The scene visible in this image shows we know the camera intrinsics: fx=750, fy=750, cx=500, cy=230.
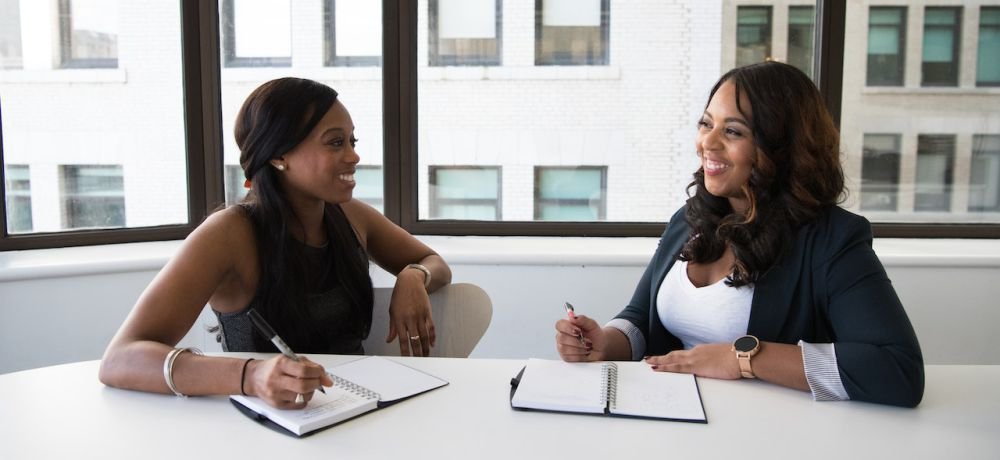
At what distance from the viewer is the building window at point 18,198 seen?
289 centimetres

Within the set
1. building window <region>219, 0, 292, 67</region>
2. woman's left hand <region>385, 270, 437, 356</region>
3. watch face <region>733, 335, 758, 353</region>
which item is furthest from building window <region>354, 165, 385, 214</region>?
watch face <region>733, 335, 758, 353</region>

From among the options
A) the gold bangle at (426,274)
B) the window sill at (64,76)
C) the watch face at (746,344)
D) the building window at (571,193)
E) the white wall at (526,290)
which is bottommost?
the white wall at (526,290)

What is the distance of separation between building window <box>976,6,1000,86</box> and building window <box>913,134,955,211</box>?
299 millimetres

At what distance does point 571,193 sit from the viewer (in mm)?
3414

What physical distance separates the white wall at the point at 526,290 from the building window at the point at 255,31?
0.87 m

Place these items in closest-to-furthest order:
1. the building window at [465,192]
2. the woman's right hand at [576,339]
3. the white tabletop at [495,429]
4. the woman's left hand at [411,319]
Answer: the white tabletop at [495,429] → the woman's right hand at [576,339] → the woman's left hand at [411,319] → the building window at [465,192]

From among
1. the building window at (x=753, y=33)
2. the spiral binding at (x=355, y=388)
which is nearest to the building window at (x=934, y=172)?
the building window at (x=753, y=33)

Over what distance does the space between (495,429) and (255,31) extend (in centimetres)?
259

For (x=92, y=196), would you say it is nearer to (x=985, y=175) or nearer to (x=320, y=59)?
(x=320, y=59)

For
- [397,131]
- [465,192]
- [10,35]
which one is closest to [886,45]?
[465,192]

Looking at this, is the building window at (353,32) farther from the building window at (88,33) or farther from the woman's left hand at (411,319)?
the woman's left hand at (411,319)

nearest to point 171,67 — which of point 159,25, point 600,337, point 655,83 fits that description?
point 159,25

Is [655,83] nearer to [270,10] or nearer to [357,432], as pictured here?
[270,10]

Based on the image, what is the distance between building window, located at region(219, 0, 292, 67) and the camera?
325cm
